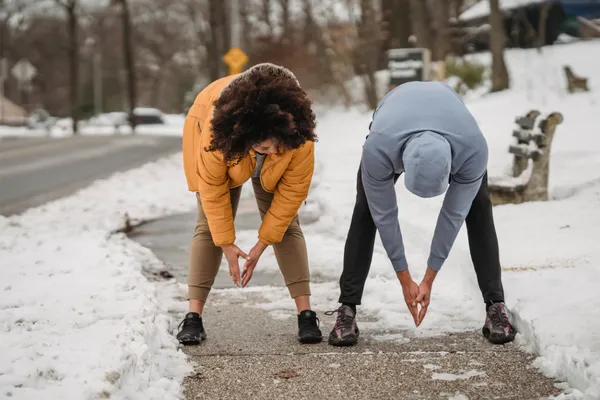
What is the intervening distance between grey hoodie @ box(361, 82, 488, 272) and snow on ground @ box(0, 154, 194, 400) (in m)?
1.15

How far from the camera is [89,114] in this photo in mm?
66000

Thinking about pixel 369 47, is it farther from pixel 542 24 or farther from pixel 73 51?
pixel 73 51

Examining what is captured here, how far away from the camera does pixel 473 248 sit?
4891 mm

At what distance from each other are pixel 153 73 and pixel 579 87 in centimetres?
6703

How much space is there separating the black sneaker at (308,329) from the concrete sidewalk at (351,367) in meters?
0.05

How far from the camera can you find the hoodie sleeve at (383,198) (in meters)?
4.19

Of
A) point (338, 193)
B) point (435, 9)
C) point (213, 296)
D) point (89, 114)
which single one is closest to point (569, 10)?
point (435, 9)

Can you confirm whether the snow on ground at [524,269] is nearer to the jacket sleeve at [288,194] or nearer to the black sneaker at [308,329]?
the black sneaker at [308,329]

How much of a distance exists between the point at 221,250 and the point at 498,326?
4.75 ft

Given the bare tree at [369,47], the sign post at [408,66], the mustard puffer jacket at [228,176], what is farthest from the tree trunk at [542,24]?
the mustard puffer jacket at [228,176]

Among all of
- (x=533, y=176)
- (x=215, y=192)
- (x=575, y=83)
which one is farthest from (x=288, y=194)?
(x=575, y=83)

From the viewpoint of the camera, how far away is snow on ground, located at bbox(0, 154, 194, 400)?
3.73 meters

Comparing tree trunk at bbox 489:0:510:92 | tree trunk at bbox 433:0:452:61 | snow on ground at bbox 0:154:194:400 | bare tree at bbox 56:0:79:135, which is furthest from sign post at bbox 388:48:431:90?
bare tree at bbox 56:0:79:135

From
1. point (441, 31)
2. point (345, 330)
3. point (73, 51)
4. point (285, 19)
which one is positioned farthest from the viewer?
point (73, 51)
